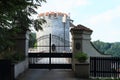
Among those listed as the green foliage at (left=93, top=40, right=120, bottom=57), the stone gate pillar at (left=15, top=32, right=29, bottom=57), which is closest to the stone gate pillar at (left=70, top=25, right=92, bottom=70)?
the stone gate pillar at (left=15, top=32, right=29, bottom=57)

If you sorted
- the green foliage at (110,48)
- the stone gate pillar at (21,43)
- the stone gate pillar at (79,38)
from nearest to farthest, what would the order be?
1. the stone gate pillar at (79,38)
2. the stone gate pillar at (21,43)
3. the green foliage at (110,48)

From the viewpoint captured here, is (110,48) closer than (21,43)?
No

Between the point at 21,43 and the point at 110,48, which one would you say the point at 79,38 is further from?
the point at 110,48

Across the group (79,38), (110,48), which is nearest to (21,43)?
(79,38)

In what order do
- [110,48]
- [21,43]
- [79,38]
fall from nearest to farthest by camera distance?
[79,38] → [21,43] → [110,48]

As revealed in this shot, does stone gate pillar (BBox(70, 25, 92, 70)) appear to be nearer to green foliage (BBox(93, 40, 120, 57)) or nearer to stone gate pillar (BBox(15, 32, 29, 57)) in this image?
stone gate pillar (BBox(15, 32, 29, 57))

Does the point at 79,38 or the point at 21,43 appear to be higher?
the point at 79,38

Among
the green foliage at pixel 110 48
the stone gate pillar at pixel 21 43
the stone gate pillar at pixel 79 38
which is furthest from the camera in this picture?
the green foliage at pixel 110 48

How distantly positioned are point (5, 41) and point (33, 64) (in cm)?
981

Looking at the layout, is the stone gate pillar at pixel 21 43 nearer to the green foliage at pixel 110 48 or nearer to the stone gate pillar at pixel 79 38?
the stone gate pillar at pixel 79 38

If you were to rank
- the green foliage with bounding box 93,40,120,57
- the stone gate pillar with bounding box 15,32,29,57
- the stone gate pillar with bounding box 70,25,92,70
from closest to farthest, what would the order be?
1. the stone gate pillar with bounding box 70,25,92,70
2. the stone gate pillar with bounding box 15,32,29,57
3. the green foliage with bounding box 93,40,120,57

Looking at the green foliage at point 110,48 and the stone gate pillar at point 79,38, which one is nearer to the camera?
the stone gate pillar at point 79,38

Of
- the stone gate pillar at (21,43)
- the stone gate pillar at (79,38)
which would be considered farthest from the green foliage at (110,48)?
the stone gate pillar at (21,43)

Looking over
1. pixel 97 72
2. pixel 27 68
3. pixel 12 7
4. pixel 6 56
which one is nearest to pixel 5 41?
pixel 12 7
